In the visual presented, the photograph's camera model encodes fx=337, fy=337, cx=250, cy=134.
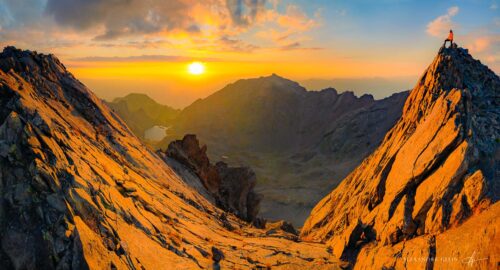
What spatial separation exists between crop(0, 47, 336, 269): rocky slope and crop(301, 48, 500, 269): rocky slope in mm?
4350

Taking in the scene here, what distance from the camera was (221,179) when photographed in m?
60.8

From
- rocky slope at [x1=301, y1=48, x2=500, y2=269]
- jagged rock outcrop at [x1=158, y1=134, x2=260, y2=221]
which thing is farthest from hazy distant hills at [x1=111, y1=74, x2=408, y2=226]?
rocky slope at [x1=301, y1=48, x2=500, y2=269]

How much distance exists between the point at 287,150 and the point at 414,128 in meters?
156

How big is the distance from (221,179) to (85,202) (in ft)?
145

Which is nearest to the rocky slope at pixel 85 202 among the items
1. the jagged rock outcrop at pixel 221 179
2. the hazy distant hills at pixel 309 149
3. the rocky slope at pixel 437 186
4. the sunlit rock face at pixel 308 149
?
the rocky slope at pixel 437 186

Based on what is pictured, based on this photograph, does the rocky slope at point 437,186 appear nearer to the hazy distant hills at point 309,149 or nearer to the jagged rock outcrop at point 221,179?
the jagged rock outcrop at point 221,179

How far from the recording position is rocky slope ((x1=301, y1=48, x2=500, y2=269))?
17578 millimetres

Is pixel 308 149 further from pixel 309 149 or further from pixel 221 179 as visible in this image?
pixel 221 179

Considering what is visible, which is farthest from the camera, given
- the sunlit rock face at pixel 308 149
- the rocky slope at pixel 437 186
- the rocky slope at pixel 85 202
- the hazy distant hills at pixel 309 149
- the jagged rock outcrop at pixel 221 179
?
the hazy distant hills at pixel 309 149

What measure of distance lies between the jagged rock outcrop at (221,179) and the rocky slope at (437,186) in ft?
79.7

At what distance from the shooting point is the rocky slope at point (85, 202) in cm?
1462

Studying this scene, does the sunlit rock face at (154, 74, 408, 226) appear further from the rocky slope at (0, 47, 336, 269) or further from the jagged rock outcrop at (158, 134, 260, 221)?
the rocky slope at (0, 47, 336, 269)

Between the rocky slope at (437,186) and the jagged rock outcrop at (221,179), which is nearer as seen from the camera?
the rocky slope at (437,186)

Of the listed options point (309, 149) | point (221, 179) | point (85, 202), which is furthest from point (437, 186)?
point (309, 149)
